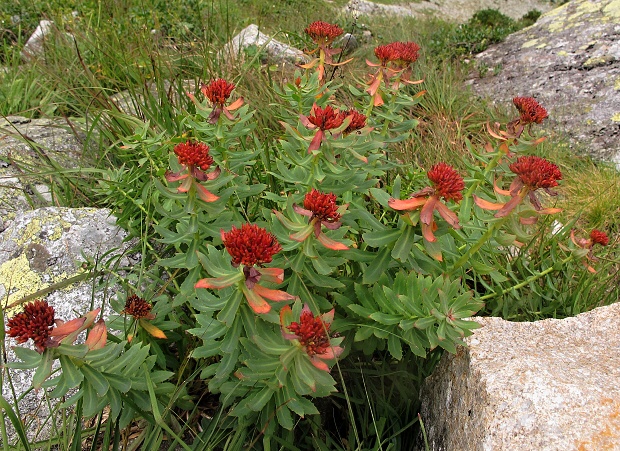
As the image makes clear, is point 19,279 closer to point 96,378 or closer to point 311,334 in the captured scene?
point 96,378

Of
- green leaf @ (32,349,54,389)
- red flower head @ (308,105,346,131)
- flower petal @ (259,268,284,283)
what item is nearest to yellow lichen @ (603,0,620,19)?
red flower head @ (308,105,346,131)

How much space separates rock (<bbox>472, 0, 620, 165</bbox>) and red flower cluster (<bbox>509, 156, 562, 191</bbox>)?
355cm

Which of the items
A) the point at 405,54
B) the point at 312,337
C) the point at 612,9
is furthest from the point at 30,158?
the point at 612,9

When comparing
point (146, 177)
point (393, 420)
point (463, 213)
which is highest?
point (463, 213)

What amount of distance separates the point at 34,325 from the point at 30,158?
7.75 feet

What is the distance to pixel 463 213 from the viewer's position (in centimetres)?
214

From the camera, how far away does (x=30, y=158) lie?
3.41m

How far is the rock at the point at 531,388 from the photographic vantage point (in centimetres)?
162

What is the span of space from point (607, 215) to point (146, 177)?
3.17m

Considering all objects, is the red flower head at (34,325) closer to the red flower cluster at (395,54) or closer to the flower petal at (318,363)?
the flower petal at (318,363)

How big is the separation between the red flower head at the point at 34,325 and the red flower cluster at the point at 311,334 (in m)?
0.71

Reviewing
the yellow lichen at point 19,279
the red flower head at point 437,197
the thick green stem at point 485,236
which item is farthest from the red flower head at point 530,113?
the yellow lichen at point 19,279

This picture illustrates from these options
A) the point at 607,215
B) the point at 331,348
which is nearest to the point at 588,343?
the point at 331,348

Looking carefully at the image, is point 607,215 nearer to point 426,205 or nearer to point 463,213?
point 463,213
